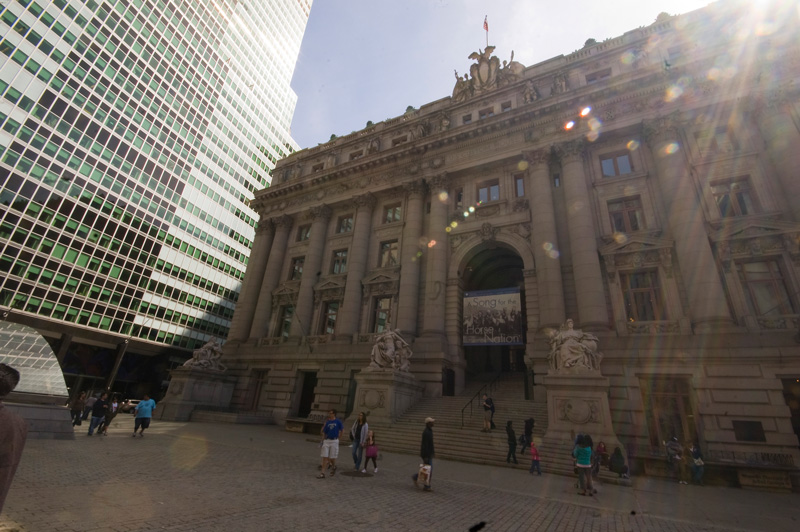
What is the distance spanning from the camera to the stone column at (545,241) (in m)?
21.5

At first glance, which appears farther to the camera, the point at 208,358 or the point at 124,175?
the point at 124,175

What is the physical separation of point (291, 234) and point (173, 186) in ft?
75.9

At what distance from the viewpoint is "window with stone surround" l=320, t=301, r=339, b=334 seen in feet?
97.2

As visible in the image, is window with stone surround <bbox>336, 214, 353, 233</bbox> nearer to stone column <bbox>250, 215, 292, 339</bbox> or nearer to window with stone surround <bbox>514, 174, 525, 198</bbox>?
stone column <bbox>250, 215, 292, 339</bbox>

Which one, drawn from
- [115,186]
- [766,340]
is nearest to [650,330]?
[766,340]

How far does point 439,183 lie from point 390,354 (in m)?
14.2

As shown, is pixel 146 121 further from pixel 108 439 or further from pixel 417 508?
pixel 417 508

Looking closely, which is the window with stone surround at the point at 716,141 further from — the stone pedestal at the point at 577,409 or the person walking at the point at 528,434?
the person walking at the point at 528,434

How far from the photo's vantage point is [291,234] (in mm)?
36000

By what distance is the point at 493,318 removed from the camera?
77.0ft

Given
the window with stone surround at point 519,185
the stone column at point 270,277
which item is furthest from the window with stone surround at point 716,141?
the stone column at point 270,277

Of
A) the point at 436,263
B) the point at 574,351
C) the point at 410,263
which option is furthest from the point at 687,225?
the point at 410,263

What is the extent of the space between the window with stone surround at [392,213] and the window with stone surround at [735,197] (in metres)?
20.3

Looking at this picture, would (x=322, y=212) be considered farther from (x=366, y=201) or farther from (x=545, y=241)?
(x=545, y=241)
